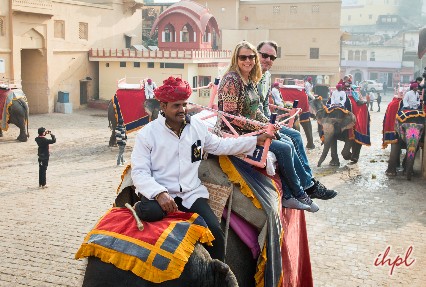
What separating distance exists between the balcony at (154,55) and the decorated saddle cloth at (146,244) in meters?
25.4

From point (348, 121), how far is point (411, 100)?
5.91 feet

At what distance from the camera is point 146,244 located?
3064 millimetres

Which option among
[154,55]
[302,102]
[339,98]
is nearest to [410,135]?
[339,98]

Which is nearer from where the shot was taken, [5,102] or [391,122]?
[391,122]

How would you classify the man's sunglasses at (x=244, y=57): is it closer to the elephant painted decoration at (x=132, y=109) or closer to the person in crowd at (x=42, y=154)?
the person in crowd at (x=42, y=154)

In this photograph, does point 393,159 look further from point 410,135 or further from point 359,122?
point 359,122

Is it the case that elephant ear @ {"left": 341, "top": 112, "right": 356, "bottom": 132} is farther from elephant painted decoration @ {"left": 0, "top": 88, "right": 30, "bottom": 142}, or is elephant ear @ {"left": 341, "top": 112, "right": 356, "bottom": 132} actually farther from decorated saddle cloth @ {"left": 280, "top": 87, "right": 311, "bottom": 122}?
Answer: elephant painted decoration @ {"left": 0, "top": 88, "right": 30, "bottom": 142}

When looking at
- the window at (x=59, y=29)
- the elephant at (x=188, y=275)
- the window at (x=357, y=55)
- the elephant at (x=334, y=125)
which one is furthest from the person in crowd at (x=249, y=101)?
the window at (x=357, y=55)

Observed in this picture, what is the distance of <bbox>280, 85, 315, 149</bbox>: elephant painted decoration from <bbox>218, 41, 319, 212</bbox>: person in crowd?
1328cm

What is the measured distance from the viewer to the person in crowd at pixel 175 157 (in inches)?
142

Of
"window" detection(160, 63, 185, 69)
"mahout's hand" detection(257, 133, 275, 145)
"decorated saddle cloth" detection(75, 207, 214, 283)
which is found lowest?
"decorated saddle cloth" detection(75, 207, 214, 283)

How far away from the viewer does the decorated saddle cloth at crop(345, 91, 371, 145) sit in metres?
14.6

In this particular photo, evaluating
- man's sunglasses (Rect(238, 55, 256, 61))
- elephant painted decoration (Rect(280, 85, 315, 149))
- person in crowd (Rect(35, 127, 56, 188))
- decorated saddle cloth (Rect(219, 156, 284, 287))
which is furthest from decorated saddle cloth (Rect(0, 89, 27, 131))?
decorated saddle cloth (Rect(219, 156, 284, 287))

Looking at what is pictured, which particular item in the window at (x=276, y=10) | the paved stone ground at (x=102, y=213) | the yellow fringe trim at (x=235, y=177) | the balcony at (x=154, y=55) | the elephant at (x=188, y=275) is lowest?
the paved stone ground at (x=102, y=213)
